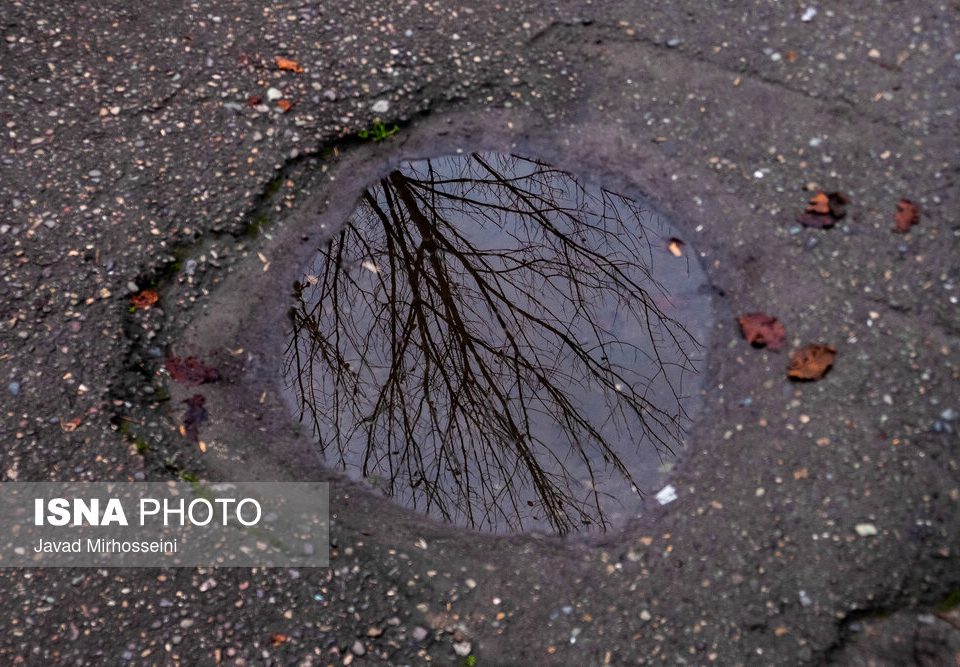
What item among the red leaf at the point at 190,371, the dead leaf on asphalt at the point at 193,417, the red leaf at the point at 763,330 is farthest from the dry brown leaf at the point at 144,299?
the red leaf at the point at 763,330

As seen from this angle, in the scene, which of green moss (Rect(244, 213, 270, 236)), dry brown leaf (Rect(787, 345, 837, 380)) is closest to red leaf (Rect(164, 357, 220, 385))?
green moss (Rect(244, 213, 270, 236))

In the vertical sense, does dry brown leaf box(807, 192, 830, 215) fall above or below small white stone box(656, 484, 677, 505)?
above

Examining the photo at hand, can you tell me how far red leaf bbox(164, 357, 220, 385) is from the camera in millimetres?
3070

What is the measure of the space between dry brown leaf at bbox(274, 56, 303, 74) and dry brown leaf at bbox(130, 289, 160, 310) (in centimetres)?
119

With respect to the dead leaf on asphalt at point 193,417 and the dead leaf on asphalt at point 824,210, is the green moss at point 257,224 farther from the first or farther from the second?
the dead leaf on asphalt at point 824,210

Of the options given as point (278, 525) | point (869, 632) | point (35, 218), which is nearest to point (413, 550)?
point (278, 525)

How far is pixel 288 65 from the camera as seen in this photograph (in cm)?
381

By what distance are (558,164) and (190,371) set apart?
165cm

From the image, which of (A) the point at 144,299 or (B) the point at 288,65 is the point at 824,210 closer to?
(B) the point at 288,65

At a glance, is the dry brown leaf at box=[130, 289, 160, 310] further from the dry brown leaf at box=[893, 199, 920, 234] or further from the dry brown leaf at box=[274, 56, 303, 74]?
the dry brown leaf at box=[893, 199, 920, 234]

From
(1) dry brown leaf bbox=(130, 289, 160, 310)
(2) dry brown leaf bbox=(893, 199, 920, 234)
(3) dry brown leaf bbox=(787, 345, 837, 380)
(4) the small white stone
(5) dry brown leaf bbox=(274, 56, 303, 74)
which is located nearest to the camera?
(4) the small white stone

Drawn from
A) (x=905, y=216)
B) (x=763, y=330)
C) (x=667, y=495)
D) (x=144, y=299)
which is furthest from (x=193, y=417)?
(x=905, y=216)

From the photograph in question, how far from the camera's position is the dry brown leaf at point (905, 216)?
3377 mm

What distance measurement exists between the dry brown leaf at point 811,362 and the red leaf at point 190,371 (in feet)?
6.55
